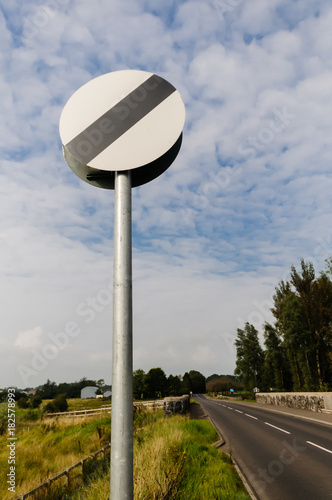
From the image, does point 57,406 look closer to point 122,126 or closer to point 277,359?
point 277,359

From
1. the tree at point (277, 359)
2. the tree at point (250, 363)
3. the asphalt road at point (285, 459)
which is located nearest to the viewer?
the asphalt road at point (285, 459)

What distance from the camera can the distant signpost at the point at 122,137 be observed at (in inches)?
69.9

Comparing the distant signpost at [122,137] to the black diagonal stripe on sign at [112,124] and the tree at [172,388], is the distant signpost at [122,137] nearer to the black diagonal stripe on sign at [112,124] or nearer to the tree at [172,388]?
the black diagonal stripe on sign at [112,124]

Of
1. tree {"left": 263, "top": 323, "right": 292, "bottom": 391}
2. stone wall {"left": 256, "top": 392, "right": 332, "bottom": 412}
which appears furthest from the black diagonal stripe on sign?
tree {"left": 263, "top": 323, "right": 292, "bottom": 391}

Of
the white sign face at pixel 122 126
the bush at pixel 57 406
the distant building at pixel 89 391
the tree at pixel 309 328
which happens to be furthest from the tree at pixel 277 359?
the distant building at pixel 89 391

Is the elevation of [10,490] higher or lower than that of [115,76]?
lower

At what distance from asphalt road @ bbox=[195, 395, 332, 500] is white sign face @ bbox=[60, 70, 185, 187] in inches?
282

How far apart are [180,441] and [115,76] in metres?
8.95

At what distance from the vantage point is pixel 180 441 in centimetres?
844

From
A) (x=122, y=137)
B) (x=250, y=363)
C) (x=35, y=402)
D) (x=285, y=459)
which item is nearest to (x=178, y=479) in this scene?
(x=285, y=459)

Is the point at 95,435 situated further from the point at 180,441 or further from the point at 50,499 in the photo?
the point at 50,499

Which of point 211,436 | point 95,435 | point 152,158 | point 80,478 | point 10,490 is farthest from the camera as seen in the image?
point 95,435

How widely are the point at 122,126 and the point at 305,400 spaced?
25703 millimetres

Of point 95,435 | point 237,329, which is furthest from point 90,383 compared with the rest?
point 95,435
